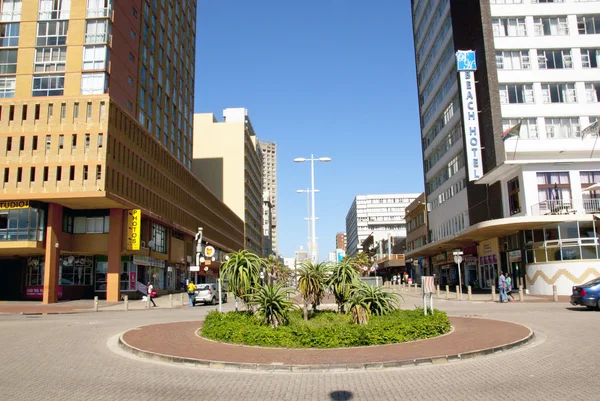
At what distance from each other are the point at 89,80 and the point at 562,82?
42507 mm

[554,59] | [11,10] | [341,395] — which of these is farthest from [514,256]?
[11,10]

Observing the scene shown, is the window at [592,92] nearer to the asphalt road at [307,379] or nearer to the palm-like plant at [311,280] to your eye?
the asphalt road at [307,379]

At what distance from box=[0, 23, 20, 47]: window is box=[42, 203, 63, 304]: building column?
16.3 metres

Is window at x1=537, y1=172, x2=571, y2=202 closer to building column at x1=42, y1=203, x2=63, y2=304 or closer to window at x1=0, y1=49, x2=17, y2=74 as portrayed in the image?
building column at x1=42, y1=203, x2=63, y2=304

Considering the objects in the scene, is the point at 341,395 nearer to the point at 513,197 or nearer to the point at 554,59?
the point at 513,197

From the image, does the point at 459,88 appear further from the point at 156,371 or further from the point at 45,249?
the point at 156,371

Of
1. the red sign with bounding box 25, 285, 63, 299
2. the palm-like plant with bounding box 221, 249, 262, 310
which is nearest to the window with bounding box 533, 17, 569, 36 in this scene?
the palm-like plant with bounding box 221, 249, 262, 310

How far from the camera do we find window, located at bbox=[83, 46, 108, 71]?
1748 inches

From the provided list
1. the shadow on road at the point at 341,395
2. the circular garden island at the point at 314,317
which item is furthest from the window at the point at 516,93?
the shadow on road at the point at 341,395

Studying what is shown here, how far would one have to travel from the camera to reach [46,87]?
44.0 metres

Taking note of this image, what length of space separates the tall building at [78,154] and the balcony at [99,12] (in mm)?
92

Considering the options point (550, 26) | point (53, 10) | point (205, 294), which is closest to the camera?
point (205, 294)

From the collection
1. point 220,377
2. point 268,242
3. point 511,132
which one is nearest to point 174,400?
point 220,377

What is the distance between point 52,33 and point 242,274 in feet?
130
